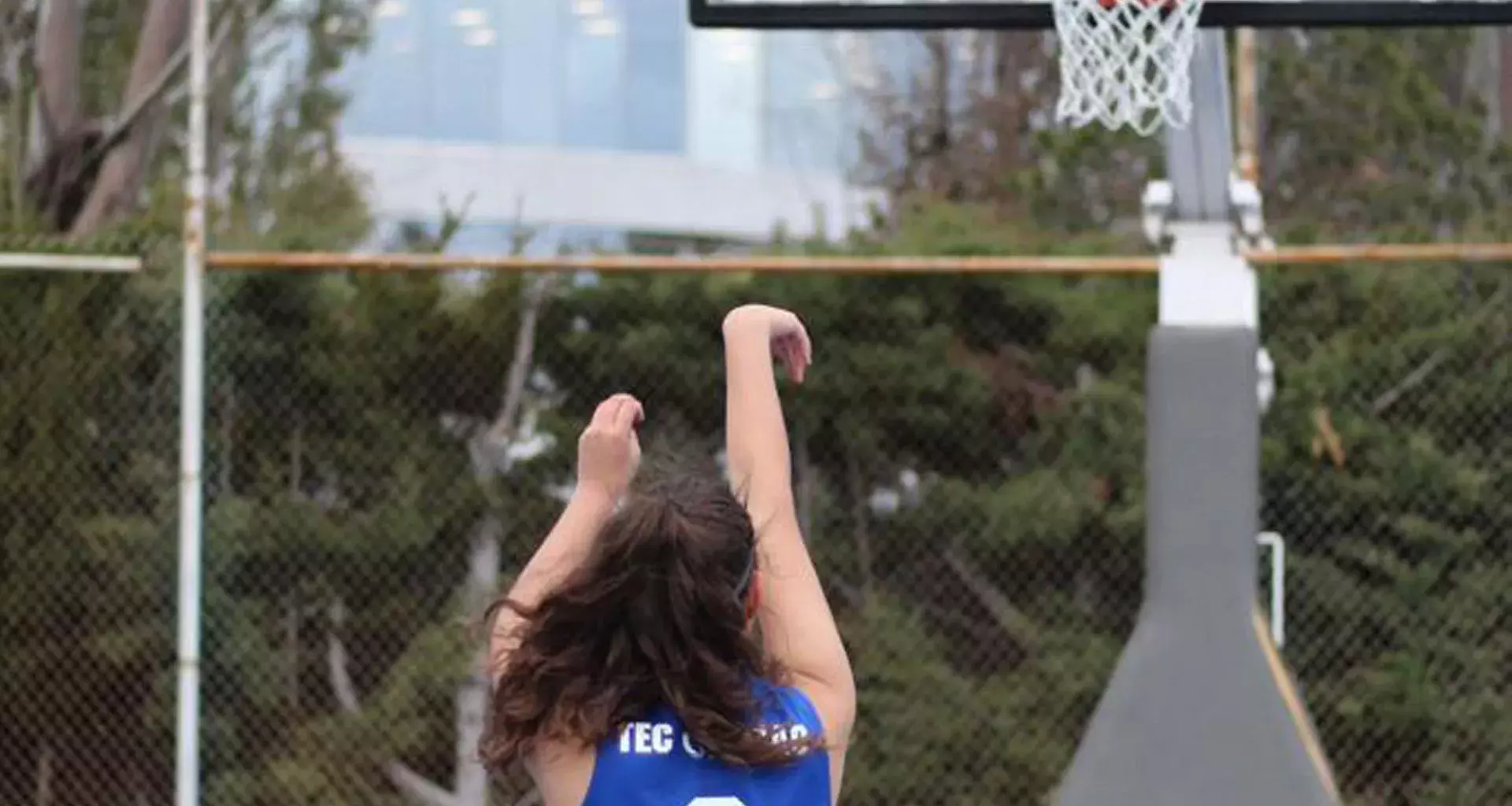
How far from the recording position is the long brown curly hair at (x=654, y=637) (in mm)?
2342

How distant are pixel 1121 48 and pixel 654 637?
448 cm

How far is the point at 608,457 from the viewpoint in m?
2.61

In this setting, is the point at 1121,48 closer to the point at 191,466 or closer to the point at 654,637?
the point at 191,466

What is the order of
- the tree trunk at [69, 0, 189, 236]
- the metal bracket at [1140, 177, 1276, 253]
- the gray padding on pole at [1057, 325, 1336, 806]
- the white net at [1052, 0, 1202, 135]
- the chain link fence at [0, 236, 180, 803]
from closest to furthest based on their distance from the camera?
the white net at [1052, 0, 1202, 135] → the gray padding on pole at [1057, 325, 1336, 806] → the metal bracket at [1140, 177, 1276, 253] → the chain link fence at [0, 236, 180, 803] → the tree trunk at [69, 0, 189, 236]

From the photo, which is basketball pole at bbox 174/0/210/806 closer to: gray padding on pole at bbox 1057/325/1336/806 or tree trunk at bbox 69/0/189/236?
tree trunk at bbox 69/0/189/236

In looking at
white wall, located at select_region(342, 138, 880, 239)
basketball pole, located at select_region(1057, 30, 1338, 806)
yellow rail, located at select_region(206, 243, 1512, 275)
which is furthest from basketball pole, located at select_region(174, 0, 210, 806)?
white wall, located at select_region(342, 138, 880, 239)

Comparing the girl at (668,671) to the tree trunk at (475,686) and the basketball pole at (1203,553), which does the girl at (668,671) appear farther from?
the tree trunk at (475,686)

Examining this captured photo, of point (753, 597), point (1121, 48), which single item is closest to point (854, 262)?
point (1121, 48)

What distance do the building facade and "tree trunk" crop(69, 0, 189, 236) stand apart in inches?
244

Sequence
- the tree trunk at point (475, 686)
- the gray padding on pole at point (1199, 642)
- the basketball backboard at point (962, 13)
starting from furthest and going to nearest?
1. the tree trunk at point (475, 686)
2. the gray padding on pole at point (1199, 642)
3. the basketball backboard at point (962, 13)

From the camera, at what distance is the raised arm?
2.49 metres

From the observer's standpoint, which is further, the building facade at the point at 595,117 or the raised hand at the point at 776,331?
the building facade at the point at 595,117

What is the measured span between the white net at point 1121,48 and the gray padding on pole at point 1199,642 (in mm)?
1575

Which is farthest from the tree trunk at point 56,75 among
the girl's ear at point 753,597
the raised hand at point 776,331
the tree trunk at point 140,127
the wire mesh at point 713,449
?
the girl's ear at point 753,597
